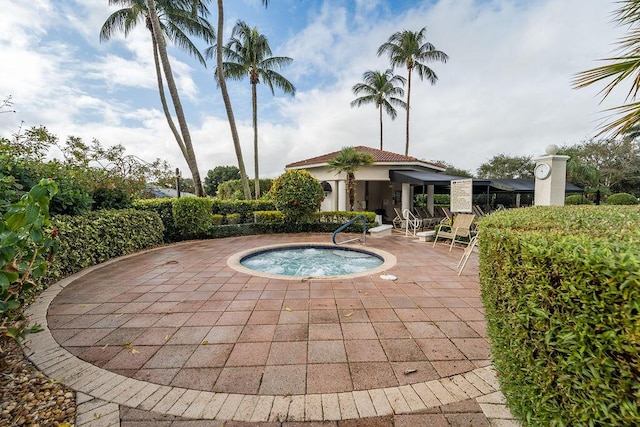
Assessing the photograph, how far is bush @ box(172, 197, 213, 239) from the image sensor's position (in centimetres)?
941

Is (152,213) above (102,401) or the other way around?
above

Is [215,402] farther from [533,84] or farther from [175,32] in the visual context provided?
[175,32]

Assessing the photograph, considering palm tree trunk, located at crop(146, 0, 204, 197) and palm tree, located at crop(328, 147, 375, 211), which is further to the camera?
palm tree, located at crop(328, 147, 375, 211)

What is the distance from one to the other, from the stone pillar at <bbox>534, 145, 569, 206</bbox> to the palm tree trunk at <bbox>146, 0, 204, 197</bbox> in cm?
1260

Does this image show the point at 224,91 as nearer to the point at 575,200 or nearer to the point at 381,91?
the point at 381,91

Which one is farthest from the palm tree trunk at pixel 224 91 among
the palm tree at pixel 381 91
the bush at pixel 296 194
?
the palm tree at pixel 381 91

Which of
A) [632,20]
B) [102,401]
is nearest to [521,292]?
[102,401]

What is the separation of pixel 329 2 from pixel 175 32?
32.7 feet

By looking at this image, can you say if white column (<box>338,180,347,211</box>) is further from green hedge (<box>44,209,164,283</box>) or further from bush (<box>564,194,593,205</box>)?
bush (<box>564,194,593,205</box>)

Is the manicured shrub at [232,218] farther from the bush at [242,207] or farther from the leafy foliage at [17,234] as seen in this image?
the leafy foliage at [17,234]

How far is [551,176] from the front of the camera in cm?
620

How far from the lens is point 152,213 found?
860cm

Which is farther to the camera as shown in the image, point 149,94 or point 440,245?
point 149,94

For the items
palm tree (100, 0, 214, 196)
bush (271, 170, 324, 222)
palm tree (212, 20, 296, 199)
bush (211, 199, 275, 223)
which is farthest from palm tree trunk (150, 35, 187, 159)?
bush (271, 170, 324, 222)
